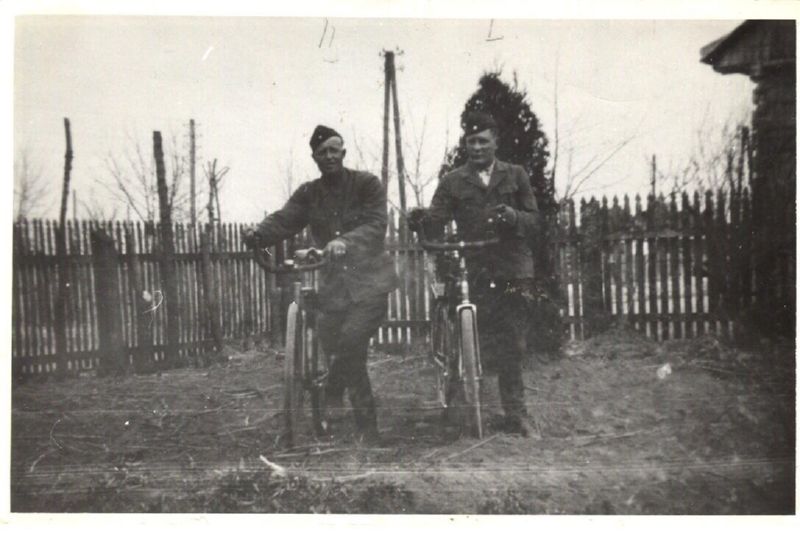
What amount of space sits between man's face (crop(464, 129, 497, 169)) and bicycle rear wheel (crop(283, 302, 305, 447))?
1.04 m

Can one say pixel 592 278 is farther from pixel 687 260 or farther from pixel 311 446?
pixel 311 446

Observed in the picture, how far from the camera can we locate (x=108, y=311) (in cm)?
276

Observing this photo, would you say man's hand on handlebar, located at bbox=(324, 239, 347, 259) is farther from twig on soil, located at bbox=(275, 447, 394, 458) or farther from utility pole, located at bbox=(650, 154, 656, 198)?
utility pole, located at bbox=(650, 154, 656, 198)

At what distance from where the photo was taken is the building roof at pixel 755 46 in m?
2.47

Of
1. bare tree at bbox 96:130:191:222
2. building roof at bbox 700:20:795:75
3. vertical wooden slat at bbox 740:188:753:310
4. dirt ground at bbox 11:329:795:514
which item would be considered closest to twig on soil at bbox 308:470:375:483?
dirt ground at bbox 11:329:795:514

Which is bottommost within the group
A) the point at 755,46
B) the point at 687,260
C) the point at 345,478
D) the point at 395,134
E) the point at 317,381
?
the point at 345,478

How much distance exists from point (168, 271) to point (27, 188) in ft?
2.28

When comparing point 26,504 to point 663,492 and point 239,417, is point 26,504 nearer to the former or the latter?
point 239,417

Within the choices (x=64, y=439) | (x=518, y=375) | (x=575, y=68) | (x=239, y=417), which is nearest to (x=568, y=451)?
(x=518, y=375)

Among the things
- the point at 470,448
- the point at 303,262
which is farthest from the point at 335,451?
the point at 303,262

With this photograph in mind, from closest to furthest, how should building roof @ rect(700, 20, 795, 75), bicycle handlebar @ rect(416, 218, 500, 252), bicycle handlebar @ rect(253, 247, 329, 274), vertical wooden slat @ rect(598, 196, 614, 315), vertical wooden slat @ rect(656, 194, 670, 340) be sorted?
bicycle handlebar @ rect(253, 247, 329, 274)
building roof @ rect(700, 20, 795, 75)
bicycle handlebar @ rect(416, 218, 500, 252)
vertical wooden slat @ rect(656, 194, 670, 340)
vertical wooden slat @ rect(598, 196, 614, 315)

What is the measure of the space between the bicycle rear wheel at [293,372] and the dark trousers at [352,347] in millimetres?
116

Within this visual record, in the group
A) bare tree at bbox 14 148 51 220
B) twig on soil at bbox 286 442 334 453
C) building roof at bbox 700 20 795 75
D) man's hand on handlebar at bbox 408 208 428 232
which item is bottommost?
twig on soil at bbox 286 442 334 453

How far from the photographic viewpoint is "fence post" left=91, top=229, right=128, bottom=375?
Result: 9.00 feet
